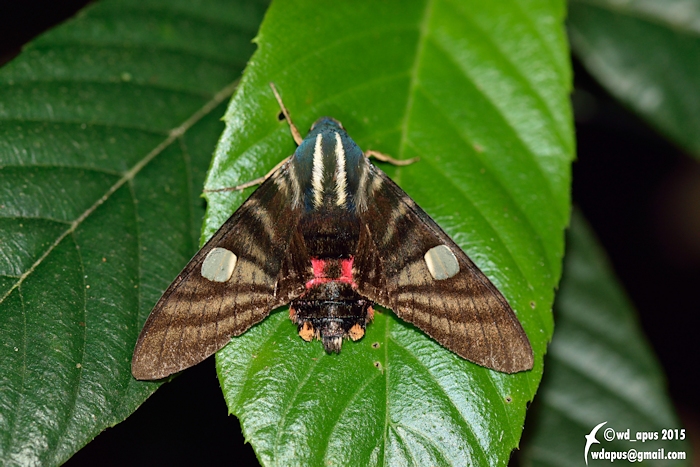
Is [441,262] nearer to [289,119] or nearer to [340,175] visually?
[340,175]

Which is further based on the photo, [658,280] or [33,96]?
[658,280]

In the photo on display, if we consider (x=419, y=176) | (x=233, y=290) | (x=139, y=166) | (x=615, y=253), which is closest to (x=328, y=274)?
(x=233, y=290)

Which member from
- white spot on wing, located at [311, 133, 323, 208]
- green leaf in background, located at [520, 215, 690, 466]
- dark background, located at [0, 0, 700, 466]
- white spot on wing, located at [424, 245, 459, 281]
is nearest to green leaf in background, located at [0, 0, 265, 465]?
white spot on wing, located at [311, 133, 323, 208]

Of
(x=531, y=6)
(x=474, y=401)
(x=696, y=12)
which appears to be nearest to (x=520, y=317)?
(x=474, y=401)

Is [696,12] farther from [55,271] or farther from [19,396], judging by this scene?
[19,396]

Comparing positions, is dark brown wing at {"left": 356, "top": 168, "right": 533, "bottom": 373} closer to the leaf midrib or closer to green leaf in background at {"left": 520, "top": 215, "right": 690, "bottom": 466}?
the leaf midrib

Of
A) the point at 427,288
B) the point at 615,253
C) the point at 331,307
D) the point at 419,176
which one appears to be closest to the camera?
the point at 331,307

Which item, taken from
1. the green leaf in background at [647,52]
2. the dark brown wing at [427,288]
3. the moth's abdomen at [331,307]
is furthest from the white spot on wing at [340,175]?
the green leaf in background at [647,52]
